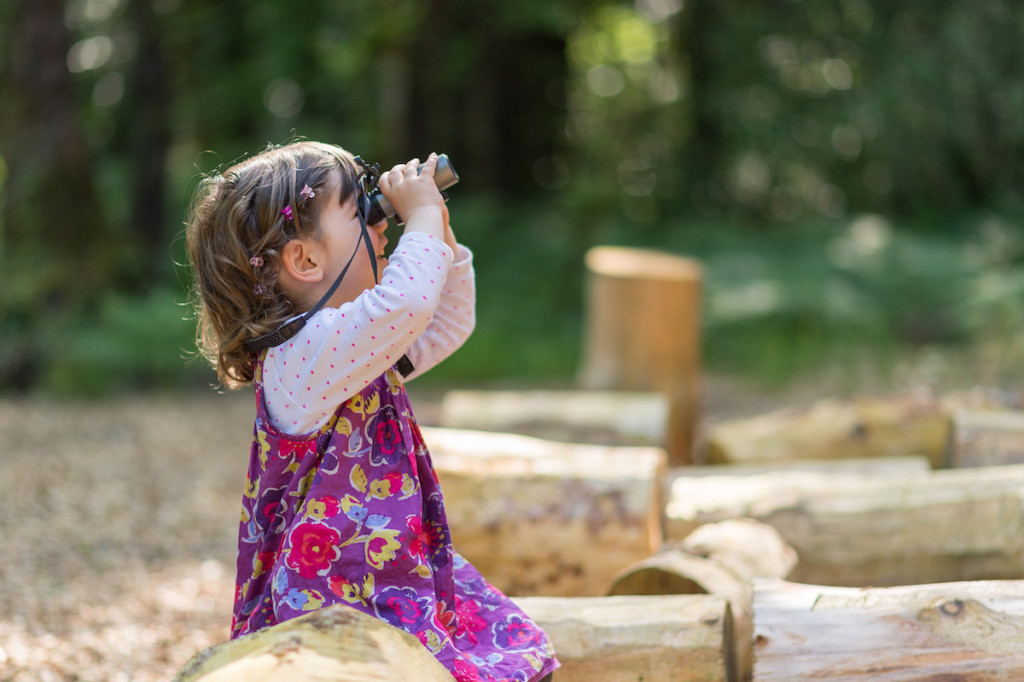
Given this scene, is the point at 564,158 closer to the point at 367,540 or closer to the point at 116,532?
the point at 116,532

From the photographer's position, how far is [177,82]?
39.5 ft

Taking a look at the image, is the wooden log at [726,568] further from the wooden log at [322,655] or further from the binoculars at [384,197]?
the binoculars at [384,197]

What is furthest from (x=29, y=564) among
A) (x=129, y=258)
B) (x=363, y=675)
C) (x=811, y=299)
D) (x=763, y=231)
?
(x=763, y=231)

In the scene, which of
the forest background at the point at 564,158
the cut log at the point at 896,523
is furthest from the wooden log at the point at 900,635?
the forest background at the point at 564,158

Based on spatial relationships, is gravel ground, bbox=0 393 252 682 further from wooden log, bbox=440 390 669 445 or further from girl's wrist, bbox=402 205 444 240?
girl's wrist, bbox=402 205 444 240

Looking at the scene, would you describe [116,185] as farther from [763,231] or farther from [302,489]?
[302,489]

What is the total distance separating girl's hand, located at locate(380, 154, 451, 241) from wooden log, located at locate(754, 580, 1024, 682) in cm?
102

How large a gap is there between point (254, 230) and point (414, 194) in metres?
0.29

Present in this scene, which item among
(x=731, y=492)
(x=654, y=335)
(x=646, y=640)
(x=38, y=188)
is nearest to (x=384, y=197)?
(x=646, y=640)

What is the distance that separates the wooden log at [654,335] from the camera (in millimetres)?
5027

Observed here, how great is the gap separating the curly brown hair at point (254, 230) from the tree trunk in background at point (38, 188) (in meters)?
5.26

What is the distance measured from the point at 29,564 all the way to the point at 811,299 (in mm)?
5819

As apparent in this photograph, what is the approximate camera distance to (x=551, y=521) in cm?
267

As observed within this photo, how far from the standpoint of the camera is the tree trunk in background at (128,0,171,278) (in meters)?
8.45
